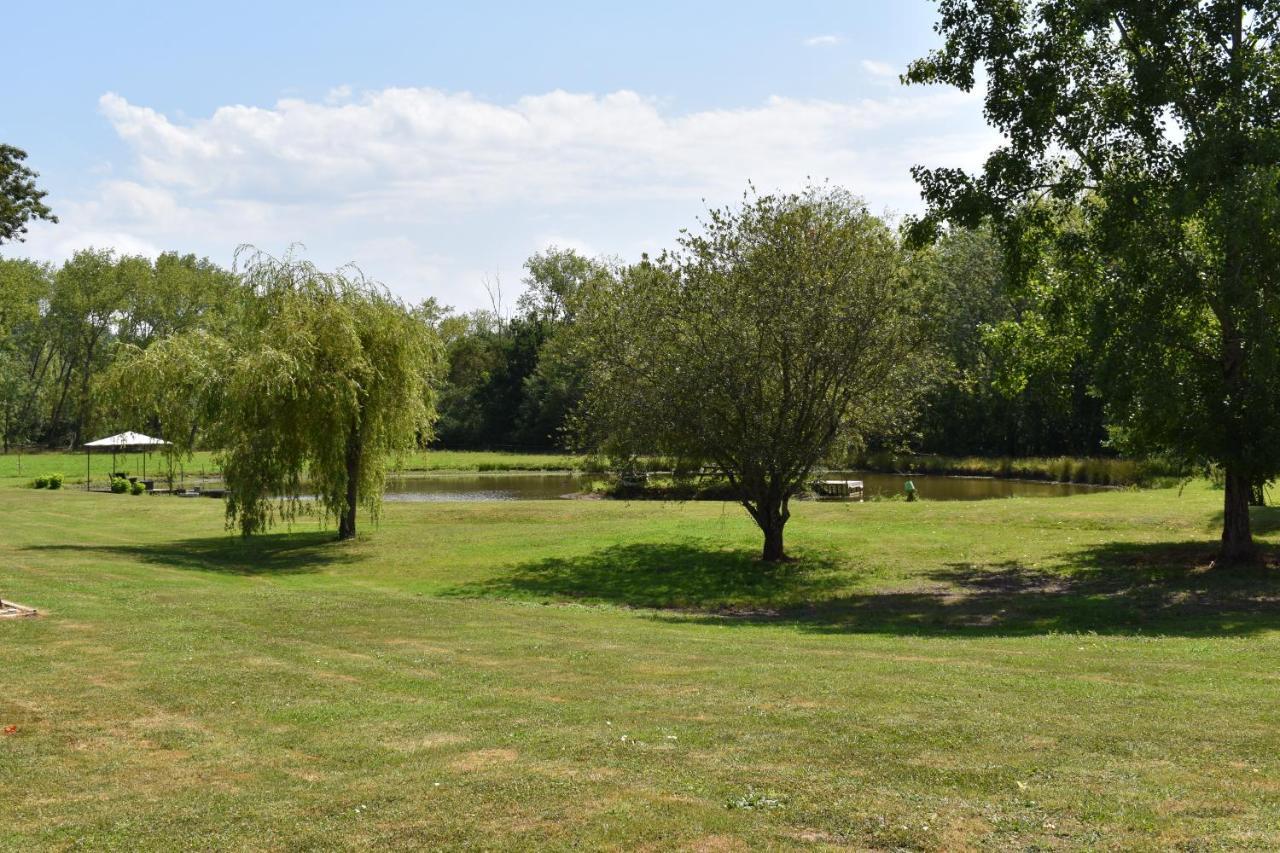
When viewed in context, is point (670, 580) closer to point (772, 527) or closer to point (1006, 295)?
point (772, 527)

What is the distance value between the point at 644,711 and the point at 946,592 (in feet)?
47.0

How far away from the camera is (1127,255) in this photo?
73.0 ft

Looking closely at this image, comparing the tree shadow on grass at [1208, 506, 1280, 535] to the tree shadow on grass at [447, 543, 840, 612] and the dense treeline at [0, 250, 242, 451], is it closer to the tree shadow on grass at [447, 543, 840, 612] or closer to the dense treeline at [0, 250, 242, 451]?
the tree shadow on grass at [447, 543, 840, 612]

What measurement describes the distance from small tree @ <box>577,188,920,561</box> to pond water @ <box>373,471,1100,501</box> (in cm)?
1961

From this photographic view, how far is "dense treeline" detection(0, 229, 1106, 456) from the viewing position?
68188 mm

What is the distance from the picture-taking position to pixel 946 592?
23.8 meters

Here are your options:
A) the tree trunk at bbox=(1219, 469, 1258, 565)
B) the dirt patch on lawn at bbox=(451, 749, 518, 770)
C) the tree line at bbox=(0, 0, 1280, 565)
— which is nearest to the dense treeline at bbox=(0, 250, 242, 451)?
the tree line at bbox=(0, 0, 1280, 565)

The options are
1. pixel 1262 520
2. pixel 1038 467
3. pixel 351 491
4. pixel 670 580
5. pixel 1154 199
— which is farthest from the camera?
pixel 1038 467

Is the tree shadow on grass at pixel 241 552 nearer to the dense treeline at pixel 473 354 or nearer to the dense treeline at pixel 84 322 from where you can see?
the dense treeline at pixel 473 354

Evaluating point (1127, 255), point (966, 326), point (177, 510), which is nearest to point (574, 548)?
point (1127, 255)

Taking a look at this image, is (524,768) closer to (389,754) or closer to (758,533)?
(389,754)

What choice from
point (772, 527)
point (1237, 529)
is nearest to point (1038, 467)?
point (772, 527)

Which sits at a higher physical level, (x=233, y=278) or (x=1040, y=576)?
(x=233, y=278)

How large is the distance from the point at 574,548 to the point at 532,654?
633 inches
